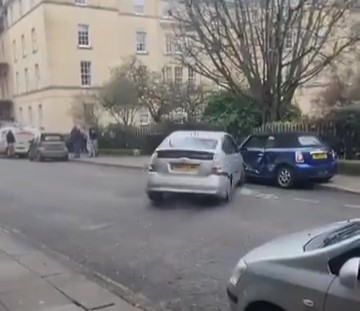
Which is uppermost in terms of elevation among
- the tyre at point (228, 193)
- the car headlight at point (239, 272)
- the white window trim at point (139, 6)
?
the white window trim at point (139, 6)

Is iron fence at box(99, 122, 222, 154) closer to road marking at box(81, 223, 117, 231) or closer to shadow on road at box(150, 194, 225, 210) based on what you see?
shadow on road at box(150, 194, 225, 210)

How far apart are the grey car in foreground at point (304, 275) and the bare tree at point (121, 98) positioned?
2764 centimetres

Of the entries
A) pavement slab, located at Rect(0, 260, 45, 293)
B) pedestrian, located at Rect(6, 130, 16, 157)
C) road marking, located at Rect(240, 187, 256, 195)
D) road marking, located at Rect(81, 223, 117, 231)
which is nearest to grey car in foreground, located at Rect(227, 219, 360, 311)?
pavement slab, located at Rect(0, 260, 45, 293)

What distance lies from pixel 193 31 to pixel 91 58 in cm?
2701

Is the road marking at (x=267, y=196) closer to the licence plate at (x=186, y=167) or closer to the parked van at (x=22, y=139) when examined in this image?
the licence plate at (x=186, y=167)

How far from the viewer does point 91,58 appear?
45.9 m

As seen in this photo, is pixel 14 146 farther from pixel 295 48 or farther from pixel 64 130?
pixel 295 48

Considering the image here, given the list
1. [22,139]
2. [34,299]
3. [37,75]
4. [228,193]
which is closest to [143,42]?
[37,75]

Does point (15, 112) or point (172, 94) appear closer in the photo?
point (172, 94)

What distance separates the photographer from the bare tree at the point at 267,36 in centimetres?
1897

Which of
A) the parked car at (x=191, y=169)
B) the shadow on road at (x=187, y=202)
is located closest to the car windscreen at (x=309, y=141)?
the parked car at (x=191, y=169)

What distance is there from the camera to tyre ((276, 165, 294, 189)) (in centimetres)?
1343

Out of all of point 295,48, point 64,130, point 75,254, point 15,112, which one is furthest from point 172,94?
point 15,112

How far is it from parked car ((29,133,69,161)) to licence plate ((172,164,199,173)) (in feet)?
62.8
